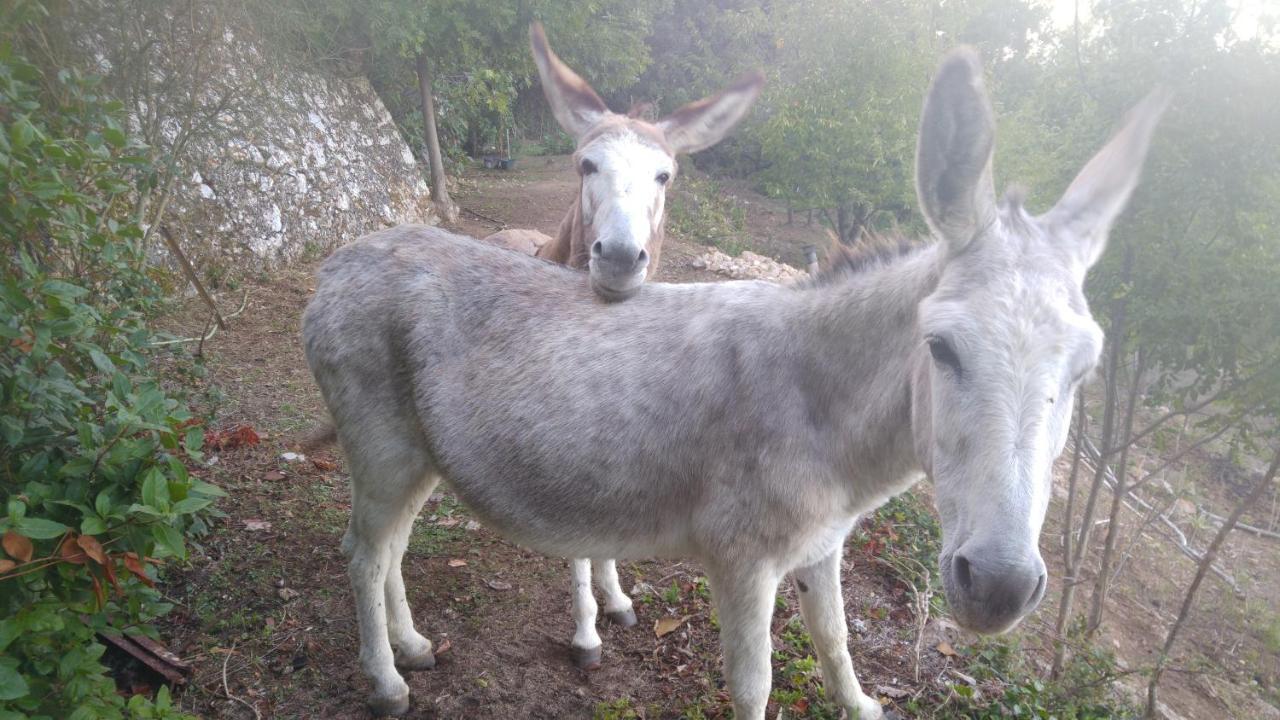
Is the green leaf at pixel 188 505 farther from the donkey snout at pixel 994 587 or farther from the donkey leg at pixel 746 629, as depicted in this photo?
the donkey snout at pixel 994 587

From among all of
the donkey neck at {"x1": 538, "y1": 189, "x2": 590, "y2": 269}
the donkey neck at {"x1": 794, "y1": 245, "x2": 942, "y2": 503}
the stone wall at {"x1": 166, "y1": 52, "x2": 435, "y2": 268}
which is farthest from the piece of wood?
the donkey neck at {"x1": 794, "y1": 245, "x2": 942, "y2": 503}

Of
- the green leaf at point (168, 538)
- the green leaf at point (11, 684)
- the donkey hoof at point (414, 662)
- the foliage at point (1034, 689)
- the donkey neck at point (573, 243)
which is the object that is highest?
the donkey neck at point (573, 243)

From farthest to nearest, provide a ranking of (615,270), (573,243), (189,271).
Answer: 1. (189,271)
2. (573,243)
3. (615,270)

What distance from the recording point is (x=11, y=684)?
1654 millimetres

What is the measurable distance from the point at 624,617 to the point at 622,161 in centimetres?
261

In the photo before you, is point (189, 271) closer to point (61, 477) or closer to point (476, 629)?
point (476, 629)

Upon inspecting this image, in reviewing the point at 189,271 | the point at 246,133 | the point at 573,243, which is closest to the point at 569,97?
the point at 573,243

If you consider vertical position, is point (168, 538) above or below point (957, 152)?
below

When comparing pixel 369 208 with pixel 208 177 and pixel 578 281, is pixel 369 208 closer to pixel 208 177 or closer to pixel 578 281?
pixel 208 177

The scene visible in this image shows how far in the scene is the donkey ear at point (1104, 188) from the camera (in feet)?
6.68

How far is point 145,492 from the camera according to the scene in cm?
188

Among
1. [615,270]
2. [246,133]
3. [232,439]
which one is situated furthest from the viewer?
[246,133]

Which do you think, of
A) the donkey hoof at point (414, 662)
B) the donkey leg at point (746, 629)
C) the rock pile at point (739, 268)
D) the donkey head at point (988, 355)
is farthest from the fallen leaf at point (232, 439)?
the rock pile at point (739, 268)

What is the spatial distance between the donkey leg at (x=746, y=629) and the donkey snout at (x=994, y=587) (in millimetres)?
897
